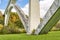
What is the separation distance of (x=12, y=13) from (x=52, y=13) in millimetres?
13158

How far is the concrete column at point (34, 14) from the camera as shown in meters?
12.1

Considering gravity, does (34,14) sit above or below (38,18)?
above

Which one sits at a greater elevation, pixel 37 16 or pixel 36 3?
pixel 36 3

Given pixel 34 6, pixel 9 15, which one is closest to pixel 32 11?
pixel 34 6

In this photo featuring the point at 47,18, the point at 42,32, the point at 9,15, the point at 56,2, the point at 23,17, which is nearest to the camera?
the point at 56,2

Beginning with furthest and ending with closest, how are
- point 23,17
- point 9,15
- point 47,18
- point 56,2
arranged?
point 9,15 < point 23,17 < point 47,18 < point 56,2

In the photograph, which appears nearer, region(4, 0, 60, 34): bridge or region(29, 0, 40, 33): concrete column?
region(4, 0, 60, 34): bridge

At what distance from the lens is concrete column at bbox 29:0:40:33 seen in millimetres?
12109

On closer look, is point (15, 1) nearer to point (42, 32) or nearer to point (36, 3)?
point (36, 3)

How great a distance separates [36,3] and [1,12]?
33.8 ft

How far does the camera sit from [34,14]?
12.2 m

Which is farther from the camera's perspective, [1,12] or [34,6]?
[1,12]

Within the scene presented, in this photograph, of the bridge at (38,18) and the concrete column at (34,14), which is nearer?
the bridge at (38,18)

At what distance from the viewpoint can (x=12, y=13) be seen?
21.9 m
